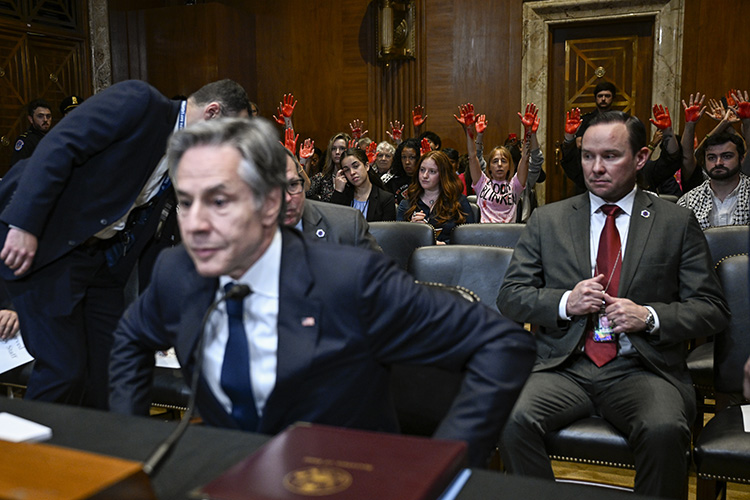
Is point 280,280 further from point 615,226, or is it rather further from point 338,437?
point 615,226

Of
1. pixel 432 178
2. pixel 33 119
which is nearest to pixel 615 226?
pixel 432 178

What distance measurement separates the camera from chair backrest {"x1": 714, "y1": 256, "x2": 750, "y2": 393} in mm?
2238

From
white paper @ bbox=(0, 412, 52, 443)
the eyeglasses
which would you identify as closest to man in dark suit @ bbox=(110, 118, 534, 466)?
white paper @ bbox=(0, 412, 52, 443)

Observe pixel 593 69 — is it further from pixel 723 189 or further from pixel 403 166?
pixel 723 189

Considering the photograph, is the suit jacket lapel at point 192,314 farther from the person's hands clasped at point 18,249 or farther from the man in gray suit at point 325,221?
the man in gray suit at point 325,221

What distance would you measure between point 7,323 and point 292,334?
5.78 feet

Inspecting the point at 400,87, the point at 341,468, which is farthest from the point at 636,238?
the point at 400,87

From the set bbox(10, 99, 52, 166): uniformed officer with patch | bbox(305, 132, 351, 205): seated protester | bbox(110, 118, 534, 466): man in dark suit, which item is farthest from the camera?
bbox(10, 99, 52, 166): uniformed officer with patch

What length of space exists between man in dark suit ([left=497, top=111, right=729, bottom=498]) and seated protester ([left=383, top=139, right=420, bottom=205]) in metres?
4.04

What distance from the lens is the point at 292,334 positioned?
1293 millimetres

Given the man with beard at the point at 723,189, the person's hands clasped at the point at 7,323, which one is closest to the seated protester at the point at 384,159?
the man with beard at the point at 723,189

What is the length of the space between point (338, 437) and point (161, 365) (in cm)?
Answer: 200

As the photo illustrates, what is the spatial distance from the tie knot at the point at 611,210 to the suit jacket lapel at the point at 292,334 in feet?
5.03

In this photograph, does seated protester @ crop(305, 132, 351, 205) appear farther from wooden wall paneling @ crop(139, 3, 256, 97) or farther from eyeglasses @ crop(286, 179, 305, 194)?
wooden wall paneling @ crop(139, 3, 256, 97)
